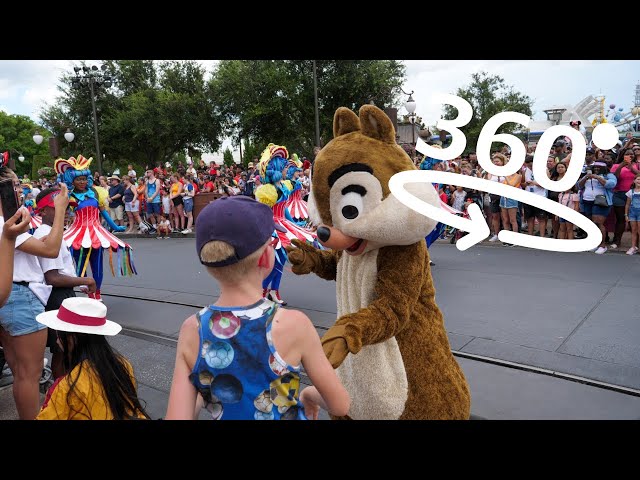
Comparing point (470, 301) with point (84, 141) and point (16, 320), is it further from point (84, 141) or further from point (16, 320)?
point (84, 141)

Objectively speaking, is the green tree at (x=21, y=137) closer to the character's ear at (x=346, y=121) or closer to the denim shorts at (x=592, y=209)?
the denim shorts at (x=592, y=209)

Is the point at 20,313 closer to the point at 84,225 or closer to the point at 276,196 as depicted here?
the point at 84,225

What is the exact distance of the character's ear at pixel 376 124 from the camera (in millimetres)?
2303

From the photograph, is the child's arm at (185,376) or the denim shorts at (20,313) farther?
the denim shorts at (20,313)

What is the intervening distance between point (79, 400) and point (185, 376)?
2.61 ft

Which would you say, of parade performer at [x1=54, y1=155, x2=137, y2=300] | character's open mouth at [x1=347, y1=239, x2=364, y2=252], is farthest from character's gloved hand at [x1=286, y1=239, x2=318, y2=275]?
parade performer at [x1=54, y1=155, x2=137, y2=300]

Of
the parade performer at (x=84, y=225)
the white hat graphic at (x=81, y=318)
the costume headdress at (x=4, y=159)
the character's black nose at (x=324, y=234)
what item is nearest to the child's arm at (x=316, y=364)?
the character's black nose at (x=324, y=234)

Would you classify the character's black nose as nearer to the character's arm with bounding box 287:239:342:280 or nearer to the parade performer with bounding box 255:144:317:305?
the character's arm with bounding box 287:239:342:280

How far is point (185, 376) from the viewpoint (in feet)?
5.03

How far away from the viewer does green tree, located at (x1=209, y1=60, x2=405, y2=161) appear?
24.2m

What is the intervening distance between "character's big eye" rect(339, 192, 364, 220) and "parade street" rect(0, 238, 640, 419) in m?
1.82

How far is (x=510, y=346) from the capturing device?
4.36 m

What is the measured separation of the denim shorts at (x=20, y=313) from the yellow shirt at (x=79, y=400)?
1008mm
